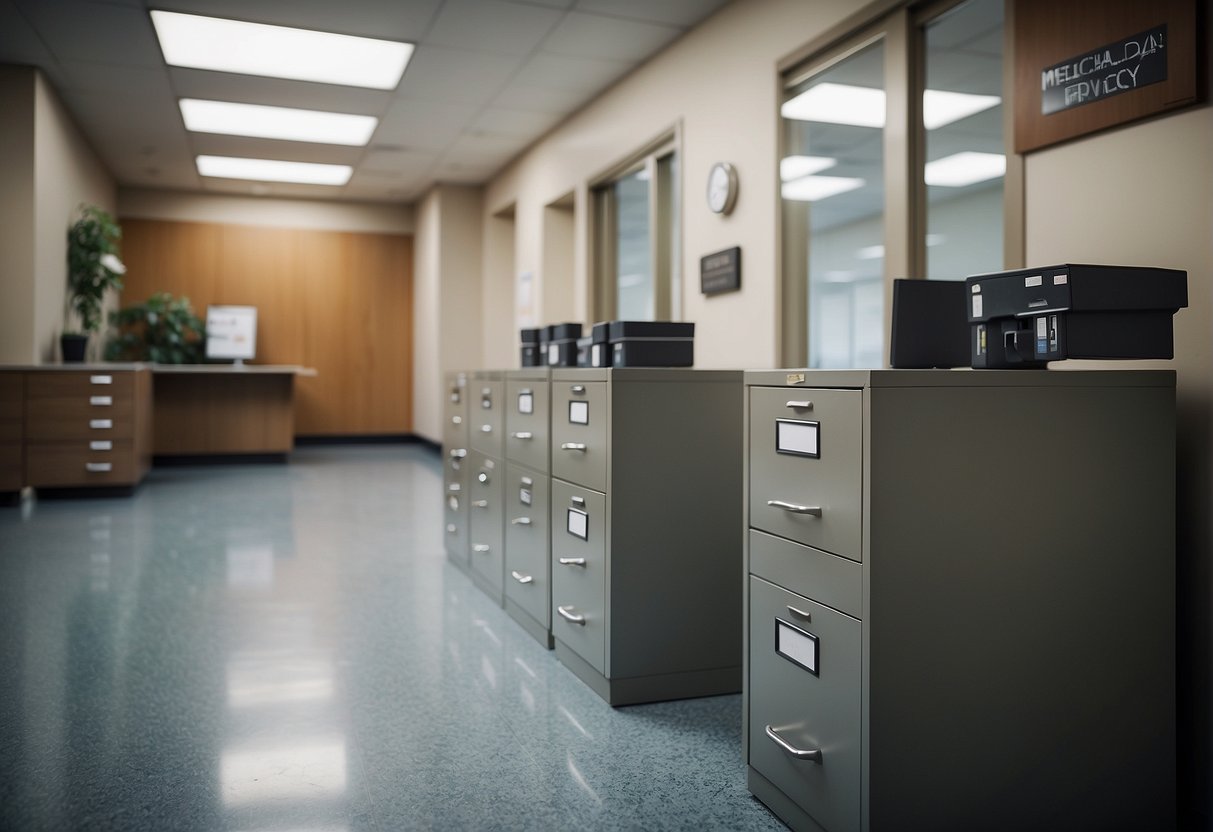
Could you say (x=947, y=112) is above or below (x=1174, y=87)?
above

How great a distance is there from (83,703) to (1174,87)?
318cm

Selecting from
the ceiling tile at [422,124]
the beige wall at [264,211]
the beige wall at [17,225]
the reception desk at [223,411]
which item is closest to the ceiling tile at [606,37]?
the ceiling tile at [422,124]

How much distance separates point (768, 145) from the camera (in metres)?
4.08

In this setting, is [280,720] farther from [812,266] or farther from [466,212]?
[466,212]

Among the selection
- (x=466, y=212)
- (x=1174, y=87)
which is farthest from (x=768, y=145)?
(x=466, y=212)

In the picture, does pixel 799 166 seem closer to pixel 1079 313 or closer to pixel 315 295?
pixel 1079 313

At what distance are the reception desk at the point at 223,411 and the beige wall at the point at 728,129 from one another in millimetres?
4382

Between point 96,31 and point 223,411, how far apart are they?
4243 mm

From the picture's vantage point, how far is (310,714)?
251 centimetres

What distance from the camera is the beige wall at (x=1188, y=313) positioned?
A: 197cm

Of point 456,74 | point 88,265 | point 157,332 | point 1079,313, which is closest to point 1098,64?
point 1079,313

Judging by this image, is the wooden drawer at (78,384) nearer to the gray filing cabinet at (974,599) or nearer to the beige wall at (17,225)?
the beige wall at (17,225)

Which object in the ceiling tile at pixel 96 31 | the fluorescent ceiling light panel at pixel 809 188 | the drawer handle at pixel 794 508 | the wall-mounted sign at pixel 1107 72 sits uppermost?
the ceiling tile at pixel 96 31

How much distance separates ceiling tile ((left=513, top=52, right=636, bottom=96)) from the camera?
216 inches
